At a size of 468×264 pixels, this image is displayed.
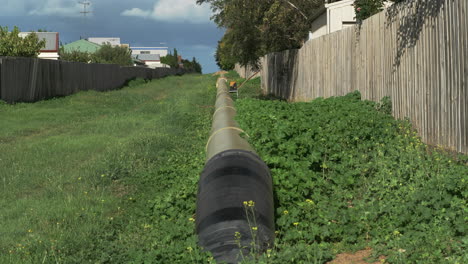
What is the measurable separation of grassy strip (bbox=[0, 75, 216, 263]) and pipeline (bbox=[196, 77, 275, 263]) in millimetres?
203

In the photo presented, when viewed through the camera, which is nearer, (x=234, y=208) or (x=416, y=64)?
(x=234, y=208)

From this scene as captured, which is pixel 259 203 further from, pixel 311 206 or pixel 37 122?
pixel 37 122

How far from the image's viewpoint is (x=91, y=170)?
7.78 metres

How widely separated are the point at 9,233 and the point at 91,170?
265 centimetres

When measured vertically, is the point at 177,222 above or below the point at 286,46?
below

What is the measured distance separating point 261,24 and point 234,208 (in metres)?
17.7

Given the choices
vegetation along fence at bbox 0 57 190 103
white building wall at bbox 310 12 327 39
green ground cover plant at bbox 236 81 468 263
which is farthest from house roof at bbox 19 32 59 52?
green ground cover plant at bbox 236 81 468 263

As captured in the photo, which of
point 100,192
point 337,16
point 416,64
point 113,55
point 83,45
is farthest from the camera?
point 83,45

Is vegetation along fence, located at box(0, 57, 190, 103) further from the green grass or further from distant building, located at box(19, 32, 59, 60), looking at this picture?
distant building, located at box(19, 32, 59, 60)

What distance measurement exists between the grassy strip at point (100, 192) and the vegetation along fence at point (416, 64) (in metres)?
3.52

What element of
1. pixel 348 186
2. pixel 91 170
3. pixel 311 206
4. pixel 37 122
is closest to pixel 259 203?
pixel 311 206

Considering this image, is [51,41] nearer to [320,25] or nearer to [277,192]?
[320,25]

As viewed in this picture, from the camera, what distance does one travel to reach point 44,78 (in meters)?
20.8

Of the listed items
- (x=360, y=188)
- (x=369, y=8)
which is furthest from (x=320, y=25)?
(x=360, y=188)
